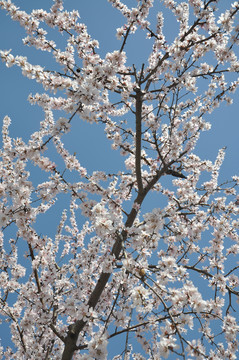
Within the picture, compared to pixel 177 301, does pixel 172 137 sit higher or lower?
higher

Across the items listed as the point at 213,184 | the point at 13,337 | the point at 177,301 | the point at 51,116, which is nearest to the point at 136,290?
the point at 177,301

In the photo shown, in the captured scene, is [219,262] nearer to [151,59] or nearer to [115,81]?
[115,81]

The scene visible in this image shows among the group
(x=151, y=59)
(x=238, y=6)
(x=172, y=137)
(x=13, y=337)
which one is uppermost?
(x=151, y=59)

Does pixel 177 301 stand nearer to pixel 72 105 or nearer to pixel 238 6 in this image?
pixel 72 105

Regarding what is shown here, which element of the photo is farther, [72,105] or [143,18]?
[143,18]

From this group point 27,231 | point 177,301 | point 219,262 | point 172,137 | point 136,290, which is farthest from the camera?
point 172,137

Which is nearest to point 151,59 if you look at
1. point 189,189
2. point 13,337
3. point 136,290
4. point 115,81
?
point 115,81

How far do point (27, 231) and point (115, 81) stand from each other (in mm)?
3273

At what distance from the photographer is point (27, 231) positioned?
16.0ft

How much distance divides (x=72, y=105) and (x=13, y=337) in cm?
809

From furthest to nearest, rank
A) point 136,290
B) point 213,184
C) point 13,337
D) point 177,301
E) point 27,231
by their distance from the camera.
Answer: point 13,337 → point 213,184 → point 27,231 → point 177,301 → point 136,290

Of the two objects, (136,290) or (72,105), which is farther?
(72,105)

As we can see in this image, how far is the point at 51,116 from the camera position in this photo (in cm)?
711

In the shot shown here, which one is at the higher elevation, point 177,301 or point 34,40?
point 34,40
